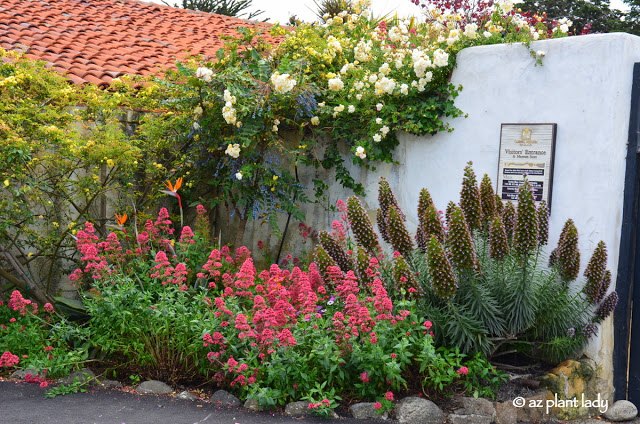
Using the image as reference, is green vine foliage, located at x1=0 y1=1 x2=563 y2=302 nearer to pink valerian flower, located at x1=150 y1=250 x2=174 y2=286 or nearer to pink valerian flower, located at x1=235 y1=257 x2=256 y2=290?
pink valerian flower, located at x1=150 y1=250 x2=174 y2=286

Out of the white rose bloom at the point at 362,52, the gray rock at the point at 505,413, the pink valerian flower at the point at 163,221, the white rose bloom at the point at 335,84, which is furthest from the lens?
the white rose bloom at the point at 362,52

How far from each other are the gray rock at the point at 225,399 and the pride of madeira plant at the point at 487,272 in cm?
117

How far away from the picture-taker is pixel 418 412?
458 centimetres

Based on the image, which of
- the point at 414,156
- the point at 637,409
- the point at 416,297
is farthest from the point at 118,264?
the point at 637,409

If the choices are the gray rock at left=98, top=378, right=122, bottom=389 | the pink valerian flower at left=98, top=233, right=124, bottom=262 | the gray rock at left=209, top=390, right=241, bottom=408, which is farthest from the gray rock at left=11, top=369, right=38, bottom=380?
the gray rock at left=209, top=390, right=241, bottom=408

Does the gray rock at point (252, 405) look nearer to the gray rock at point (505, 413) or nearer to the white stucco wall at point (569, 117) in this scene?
the gray rock at point (505, 413)

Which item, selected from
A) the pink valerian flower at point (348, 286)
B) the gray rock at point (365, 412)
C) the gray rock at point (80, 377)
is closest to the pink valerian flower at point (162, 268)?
the gray rock at point (80, 377)

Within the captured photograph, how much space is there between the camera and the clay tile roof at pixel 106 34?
860 cm

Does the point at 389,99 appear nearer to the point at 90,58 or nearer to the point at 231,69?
the point at 231,69

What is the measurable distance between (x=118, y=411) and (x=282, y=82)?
3.36 m

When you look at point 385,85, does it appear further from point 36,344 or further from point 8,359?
point 8,359

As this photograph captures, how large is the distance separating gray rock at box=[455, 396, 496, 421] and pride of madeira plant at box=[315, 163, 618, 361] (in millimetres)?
382

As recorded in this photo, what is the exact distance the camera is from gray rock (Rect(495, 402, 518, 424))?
482cm

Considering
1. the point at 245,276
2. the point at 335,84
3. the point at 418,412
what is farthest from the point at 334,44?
the point at 418,412
